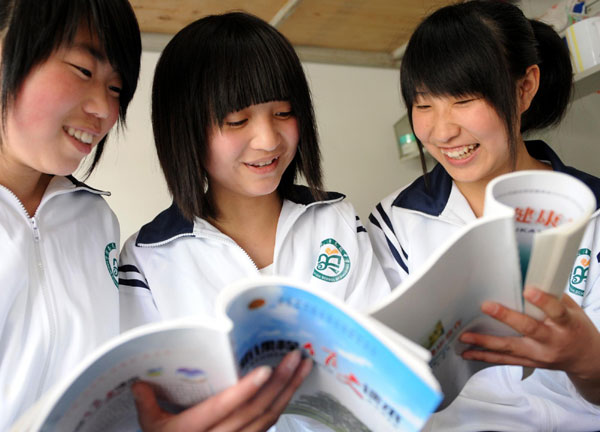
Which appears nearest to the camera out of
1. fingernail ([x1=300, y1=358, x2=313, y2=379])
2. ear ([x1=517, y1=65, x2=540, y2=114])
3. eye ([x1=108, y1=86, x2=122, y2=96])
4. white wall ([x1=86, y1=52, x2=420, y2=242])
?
fingernail ([x1=300, y1=358, x2=313, y2=379])

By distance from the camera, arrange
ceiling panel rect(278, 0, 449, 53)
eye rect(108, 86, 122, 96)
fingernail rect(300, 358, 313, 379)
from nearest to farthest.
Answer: fingernail rect(300, 358, 313, 379) < eye rect(108, 86, 122, 96) < ceiling panel rect(278, 0, 449, 53)

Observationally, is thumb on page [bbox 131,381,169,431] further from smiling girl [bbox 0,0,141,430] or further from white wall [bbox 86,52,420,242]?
white wall [bbox 86,52,420,242]

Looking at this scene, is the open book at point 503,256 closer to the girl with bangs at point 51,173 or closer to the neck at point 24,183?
the girl with bangs at point 51,173

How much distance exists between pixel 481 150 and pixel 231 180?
464 mm

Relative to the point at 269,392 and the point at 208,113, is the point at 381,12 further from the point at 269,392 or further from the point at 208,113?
the point at 269,392

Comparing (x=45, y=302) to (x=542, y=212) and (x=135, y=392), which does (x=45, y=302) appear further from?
(x=542, y=212)

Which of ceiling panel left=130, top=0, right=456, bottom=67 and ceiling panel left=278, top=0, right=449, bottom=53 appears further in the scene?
ceiling panel left=278, top=0, right=449, bottom=53

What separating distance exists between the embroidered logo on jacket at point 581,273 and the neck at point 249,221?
546mm

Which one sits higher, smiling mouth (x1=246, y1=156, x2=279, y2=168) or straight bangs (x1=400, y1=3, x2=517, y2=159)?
straight bangs (x1=400, y1=3, x2=517, y2=159)

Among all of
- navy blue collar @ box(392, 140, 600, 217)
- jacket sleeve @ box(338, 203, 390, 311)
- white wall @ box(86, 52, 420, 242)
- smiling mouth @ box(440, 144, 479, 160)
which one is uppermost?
smiling mouth @ box(440, 144, 479, 160)

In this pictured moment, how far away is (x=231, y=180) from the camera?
91cm

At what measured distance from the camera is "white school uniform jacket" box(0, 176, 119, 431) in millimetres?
693

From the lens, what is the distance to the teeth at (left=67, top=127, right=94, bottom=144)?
72 centimetres

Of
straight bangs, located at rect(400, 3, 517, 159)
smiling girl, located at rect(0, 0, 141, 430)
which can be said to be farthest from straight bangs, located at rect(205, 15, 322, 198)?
straight bangs, located at rect(400, 3, 517, 159)
